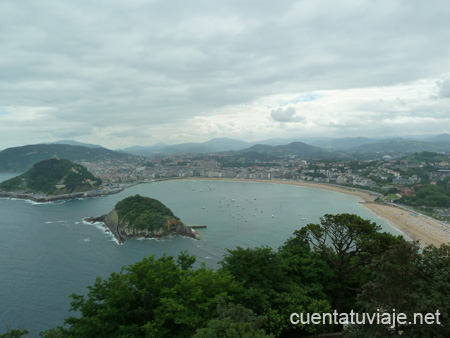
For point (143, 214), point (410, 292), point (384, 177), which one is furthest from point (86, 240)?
point (384, 177)

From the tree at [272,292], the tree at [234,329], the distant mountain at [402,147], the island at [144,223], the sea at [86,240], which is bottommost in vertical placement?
the sea at [86,240]

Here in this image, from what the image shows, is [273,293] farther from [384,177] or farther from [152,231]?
[384,177]

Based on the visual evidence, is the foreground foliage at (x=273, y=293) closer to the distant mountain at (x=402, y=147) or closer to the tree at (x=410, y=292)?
the tree at (x=410, y=292)

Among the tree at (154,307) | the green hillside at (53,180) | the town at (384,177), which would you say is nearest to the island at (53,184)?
the green hillside at (53,180)

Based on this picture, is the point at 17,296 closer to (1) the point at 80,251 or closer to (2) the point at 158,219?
(1) the point at 80,251

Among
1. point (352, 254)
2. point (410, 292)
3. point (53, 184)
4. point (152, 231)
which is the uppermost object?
point (410, 292)

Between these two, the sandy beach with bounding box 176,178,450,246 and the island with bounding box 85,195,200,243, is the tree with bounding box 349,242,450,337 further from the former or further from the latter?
the sandy beach with bounding box 176,178,450,246

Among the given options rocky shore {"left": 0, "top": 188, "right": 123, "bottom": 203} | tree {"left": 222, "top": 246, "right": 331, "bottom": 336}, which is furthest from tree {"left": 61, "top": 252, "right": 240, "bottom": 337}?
rocky shore {"left": 0, "top": 188, "right": 123, "bottom": 203}

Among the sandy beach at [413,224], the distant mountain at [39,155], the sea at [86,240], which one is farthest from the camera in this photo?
the distant mountain at [39,155]

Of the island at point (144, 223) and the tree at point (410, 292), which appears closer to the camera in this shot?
the tree at point (410, 292)
